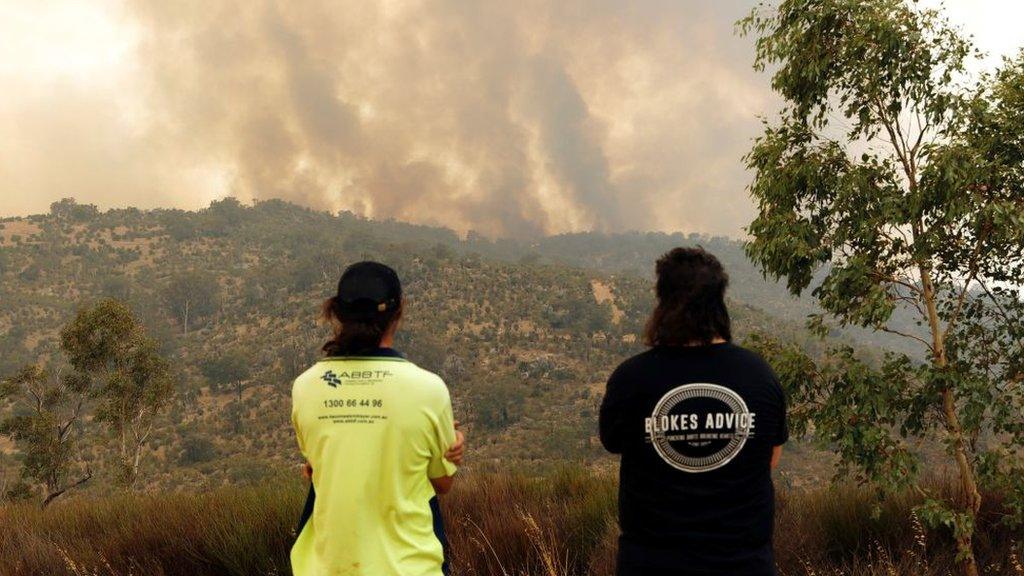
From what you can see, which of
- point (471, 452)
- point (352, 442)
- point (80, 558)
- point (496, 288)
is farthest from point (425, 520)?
point (496, 288)

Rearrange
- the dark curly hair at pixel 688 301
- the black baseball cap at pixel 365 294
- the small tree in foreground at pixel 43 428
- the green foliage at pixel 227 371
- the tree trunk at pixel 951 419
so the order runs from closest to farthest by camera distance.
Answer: the black baseball cap at pixel 365 294 < the dark curly hair at pixel 688 301 < the tree trunk at pixel 951 419 < the small tree in foreground at pixel 43 428 < the green foliage at pixel 227 371

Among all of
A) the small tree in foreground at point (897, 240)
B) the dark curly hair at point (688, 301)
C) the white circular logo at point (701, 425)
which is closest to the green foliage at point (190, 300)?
the small tree in foreground at point (897, 240)

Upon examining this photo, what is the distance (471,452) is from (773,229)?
47.9m

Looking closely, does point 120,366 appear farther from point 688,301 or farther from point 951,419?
point 688,301

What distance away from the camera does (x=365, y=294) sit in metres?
2.12

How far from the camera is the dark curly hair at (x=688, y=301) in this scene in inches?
86.9

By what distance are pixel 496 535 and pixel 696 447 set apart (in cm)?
346

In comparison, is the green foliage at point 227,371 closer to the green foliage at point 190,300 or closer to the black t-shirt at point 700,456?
the green foliage at point 190,300

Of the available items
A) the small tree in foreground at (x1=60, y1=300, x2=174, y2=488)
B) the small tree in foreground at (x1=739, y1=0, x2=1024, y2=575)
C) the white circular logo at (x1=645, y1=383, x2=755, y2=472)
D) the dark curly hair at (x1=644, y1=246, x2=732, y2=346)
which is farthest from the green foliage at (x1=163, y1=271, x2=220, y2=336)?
the white circular logo at (x1=645, y1=383, x2=755, y2=472)

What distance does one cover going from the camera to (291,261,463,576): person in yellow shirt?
1.98 m

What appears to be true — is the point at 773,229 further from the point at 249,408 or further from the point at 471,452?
the point at 249,408

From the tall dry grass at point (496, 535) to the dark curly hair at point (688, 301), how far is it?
2.58 metres

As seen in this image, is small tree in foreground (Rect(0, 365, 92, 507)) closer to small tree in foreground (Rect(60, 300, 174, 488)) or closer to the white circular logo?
small tree in foreground (Rect(60, 300, 174, 488))

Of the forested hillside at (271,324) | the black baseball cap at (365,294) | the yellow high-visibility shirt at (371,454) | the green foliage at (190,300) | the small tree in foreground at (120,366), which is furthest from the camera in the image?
the green foliage at (190,300)
